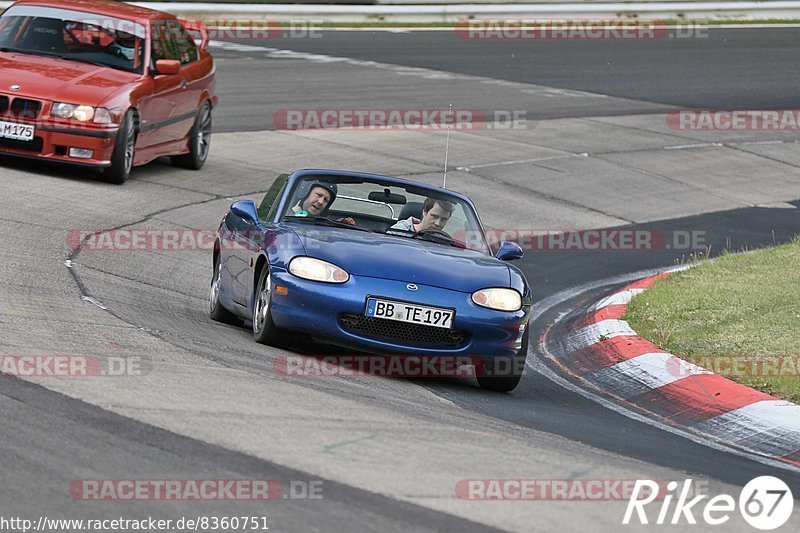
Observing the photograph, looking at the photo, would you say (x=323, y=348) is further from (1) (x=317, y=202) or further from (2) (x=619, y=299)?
(2) (x=619, y=299)

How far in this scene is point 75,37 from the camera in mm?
14953

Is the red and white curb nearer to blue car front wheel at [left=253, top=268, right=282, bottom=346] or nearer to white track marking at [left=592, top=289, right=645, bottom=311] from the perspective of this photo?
white track marking at [left=592, top=289, right=645, bottom=311]

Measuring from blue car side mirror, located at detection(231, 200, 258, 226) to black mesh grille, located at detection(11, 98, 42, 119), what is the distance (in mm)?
4871

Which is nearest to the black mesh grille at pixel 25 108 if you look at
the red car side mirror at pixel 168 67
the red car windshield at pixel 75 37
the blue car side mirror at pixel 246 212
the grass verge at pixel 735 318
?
the red car windshield at pixel 75 37

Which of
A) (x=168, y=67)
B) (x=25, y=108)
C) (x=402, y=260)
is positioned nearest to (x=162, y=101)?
(x=168, y=67)

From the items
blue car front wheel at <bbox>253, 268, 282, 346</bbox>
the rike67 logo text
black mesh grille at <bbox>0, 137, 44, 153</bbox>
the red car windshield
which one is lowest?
black mesh grille at <bbox>0, 137, 44, 153</bbox>

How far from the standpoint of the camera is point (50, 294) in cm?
919

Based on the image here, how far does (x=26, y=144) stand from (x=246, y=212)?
5.24m

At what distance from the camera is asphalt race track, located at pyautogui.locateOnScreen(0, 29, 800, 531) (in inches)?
218

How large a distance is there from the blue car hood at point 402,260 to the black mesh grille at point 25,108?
5.66 meters

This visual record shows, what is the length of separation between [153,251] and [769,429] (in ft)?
20.8

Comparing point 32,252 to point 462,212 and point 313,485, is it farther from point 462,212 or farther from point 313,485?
point 313,485

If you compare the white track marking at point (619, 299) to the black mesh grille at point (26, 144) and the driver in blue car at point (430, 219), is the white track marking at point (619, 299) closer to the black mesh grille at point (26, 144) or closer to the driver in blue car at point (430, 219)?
the driver in blue car at point (430, 219)

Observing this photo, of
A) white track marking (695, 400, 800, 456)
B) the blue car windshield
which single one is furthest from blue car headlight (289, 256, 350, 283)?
white track marking (695, 400, 800, 456)
